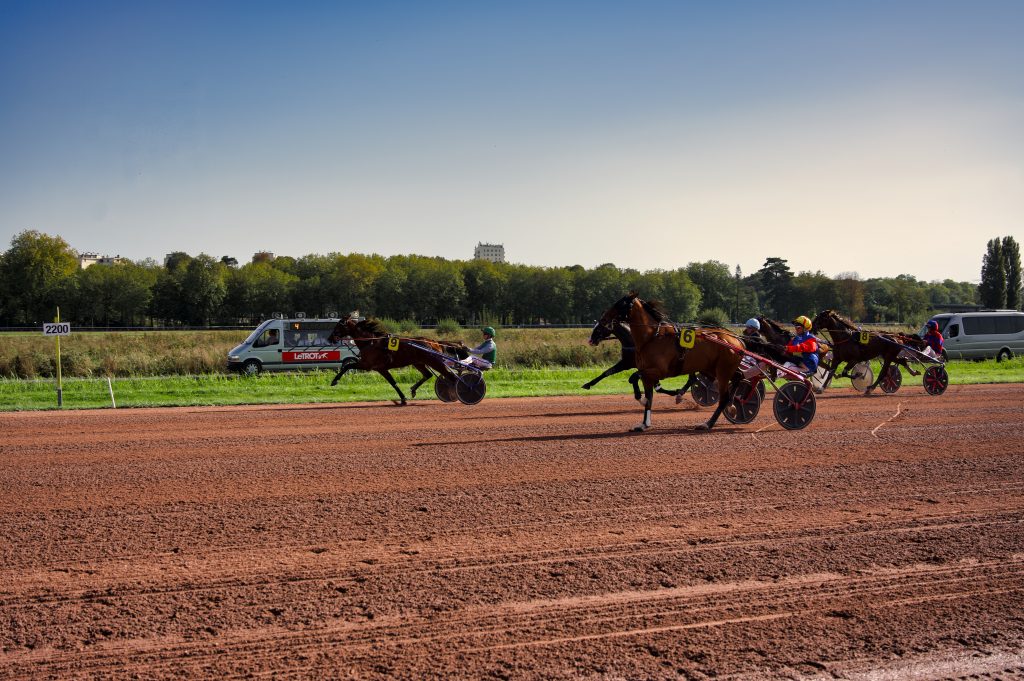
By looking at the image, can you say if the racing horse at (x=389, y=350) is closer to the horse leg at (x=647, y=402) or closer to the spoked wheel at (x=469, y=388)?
the spoked wheel at (x=469, y=388)

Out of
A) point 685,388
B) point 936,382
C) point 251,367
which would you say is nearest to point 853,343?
point 936,382

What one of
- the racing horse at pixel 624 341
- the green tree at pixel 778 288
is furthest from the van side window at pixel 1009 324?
the green tree at pixel 778 288

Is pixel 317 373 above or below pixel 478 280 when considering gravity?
below

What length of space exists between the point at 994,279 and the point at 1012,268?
7.24 ft

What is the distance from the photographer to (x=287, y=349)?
24.0 metres

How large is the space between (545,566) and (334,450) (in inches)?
192

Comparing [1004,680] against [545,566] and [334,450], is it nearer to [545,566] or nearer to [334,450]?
[545,566]

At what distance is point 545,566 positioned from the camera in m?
5.19

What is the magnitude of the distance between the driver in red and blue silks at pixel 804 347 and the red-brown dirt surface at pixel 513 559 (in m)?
3.83

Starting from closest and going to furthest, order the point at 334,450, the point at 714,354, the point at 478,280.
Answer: the point at 334,450
the point at 714,354
the point at 478,280

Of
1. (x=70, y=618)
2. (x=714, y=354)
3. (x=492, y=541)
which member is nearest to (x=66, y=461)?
(x=70, y=618)

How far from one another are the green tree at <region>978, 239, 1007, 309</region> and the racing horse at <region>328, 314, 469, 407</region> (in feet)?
260

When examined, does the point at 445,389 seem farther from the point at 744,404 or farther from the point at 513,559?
the point at 513,559

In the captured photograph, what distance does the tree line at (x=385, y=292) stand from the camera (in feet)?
240
